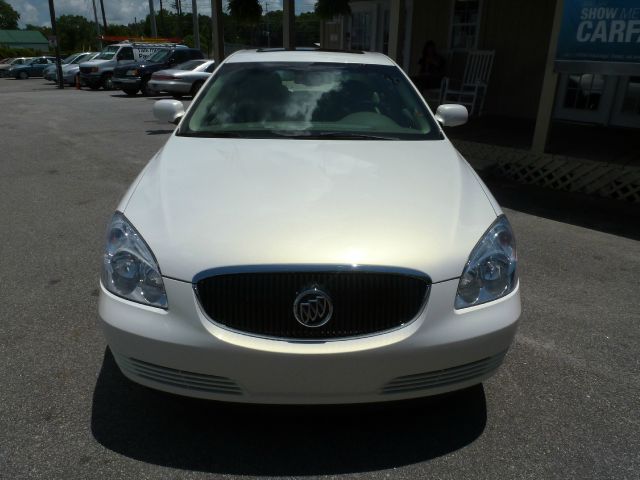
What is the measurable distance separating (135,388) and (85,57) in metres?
30.8

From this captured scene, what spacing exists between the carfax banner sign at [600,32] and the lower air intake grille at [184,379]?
6.35 meters

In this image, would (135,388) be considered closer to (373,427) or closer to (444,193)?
(373,427)

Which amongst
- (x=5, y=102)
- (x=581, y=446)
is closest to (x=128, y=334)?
(x=581, y=446)

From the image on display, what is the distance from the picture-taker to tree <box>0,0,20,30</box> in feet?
345

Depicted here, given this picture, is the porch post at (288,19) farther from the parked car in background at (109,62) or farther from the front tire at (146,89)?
the parked car in background at (109,62)

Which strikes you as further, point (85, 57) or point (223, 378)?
point (85, 57)

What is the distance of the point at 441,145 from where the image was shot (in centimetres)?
316

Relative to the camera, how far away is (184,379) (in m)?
2.10

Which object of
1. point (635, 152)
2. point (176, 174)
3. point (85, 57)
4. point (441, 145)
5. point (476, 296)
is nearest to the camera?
point (476, 296)

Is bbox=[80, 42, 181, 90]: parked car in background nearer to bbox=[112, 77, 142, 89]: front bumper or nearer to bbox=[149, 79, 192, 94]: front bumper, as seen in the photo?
bbox=[112, 77, 142, 89]: front bumper

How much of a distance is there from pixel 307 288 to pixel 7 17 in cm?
12993

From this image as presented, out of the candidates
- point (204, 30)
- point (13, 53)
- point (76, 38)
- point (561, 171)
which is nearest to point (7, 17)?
point (76, 38)

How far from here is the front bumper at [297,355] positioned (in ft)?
6.56

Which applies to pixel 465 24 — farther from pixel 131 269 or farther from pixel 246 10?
pixel 131 269
